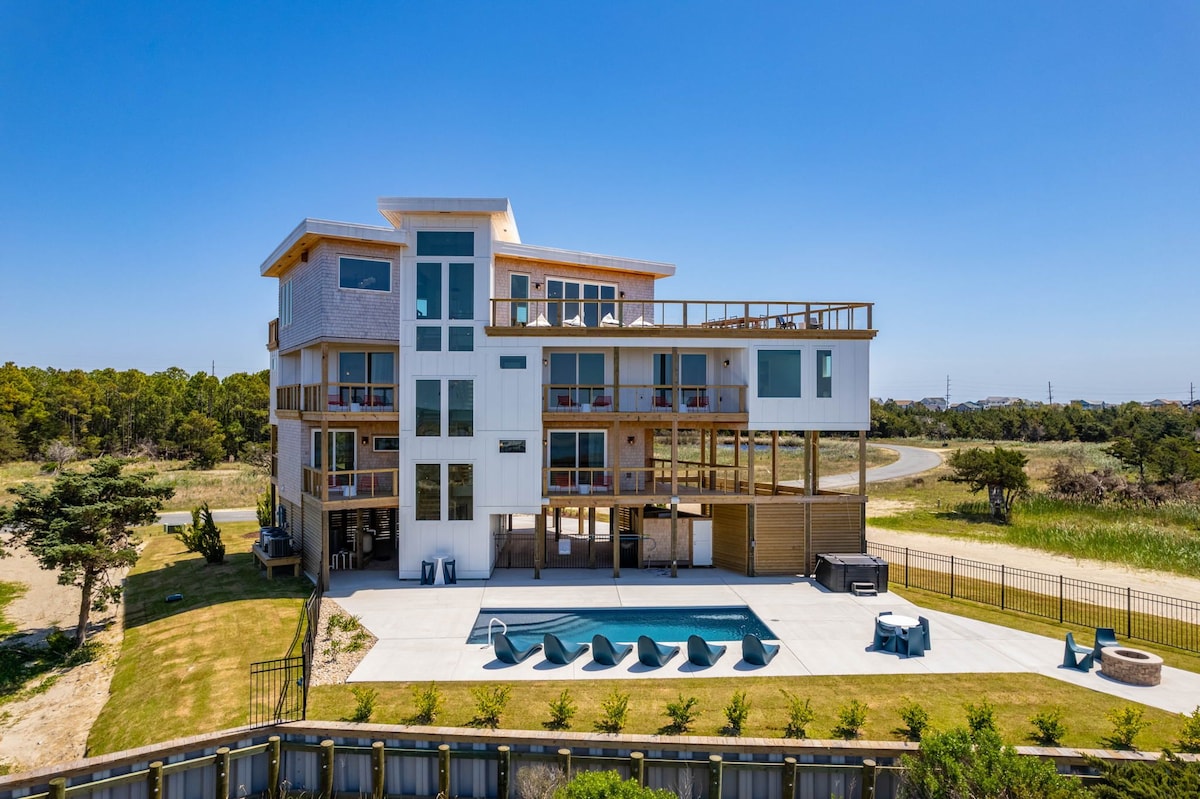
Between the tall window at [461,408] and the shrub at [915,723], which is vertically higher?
the tall window at [461,408]

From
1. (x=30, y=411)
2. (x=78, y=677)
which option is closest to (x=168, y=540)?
(x=78, y=677)

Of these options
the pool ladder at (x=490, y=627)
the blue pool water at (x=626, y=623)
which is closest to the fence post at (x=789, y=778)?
the blue pool water at (x=626, y=623)

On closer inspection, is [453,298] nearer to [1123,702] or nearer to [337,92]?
[337,92]

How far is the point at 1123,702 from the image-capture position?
11.2 m

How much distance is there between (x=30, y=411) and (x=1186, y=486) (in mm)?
88306

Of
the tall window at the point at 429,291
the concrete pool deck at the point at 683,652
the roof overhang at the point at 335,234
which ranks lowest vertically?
the concrete pool deck at the point at 683,652

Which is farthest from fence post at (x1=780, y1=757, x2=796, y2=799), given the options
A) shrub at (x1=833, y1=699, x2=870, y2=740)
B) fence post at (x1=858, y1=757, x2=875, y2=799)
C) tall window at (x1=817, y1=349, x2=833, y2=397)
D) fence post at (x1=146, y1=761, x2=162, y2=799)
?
tall window at (x1=817, y1=349, x2=833, y2=397)

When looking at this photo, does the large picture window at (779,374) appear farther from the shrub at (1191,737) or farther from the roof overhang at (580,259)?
the shrub at (1191,737)

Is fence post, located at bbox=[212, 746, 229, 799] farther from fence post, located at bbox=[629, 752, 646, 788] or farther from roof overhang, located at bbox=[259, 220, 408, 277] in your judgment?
roof overhang, located at bbox=[259, 220, 408, 277]

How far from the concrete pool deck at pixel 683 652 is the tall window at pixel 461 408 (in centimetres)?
462

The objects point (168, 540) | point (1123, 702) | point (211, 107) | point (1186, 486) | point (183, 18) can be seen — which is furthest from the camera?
point (1186, 486)

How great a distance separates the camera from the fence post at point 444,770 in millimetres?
9367

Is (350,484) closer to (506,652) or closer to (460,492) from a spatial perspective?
(460,492)

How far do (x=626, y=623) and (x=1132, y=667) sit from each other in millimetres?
10264
